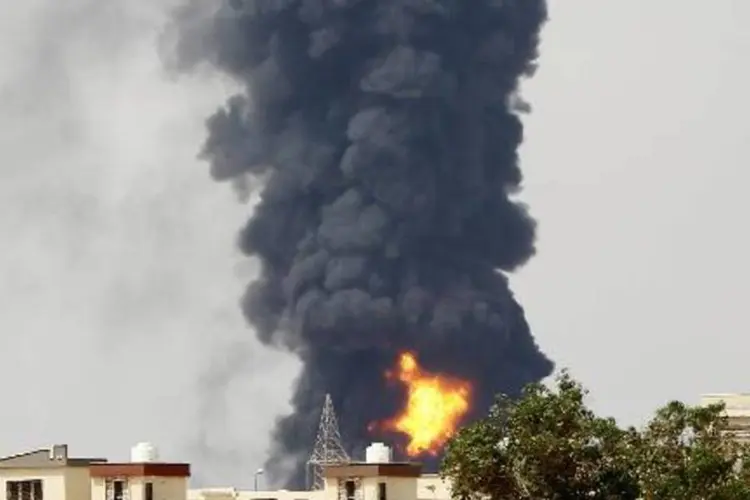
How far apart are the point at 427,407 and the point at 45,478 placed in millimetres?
57352

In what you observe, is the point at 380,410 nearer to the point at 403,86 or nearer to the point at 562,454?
the point at 403,86

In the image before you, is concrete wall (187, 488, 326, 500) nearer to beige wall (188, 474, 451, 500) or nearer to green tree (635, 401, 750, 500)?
beige wall (188, 474, 451, 500)

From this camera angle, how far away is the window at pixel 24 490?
102 m

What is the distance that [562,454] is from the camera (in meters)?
88.9

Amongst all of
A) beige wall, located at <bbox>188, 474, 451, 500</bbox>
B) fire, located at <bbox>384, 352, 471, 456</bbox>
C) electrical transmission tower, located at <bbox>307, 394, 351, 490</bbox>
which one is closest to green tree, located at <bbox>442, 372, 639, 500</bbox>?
beige wall, located at <bbox>188, 474, 451, 500</bbox>

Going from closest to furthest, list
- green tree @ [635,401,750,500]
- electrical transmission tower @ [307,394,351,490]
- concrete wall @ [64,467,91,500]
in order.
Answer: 1. green tree @ [635,401,750,500]
2. concrete wall @ [64,467,91,500]
3. electrical transmission tower @ [307,394,351,490]

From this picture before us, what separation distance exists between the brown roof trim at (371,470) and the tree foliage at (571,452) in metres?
9.64

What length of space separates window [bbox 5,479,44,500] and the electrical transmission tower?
47.2 meters

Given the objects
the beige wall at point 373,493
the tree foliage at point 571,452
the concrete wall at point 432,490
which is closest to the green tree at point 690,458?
the tree foliage at point 571,452

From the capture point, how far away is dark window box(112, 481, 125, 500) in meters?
99.9

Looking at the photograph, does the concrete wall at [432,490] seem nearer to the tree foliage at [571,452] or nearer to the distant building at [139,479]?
the distant building at [139,479]

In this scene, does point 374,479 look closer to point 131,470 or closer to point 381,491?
point 381,491

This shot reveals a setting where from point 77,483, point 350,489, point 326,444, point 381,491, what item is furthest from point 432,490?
point 326,444

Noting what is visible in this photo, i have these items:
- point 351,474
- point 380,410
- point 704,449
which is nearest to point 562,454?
point 704,449
